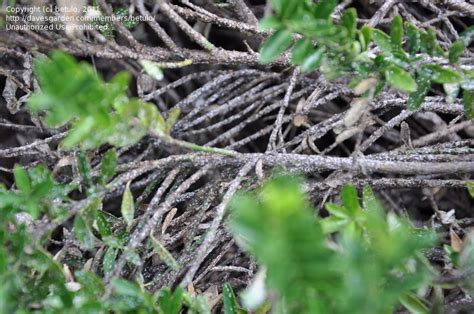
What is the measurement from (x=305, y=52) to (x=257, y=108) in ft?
2.15

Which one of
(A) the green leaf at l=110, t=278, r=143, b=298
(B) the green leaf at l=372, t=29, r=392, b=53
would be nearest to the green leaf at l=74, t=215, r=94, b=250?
(A) the green leaf at l=110, t=278, r=143, b=298

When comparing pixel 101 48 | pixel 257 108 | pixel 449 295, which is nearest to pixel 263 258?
pixel 101 48

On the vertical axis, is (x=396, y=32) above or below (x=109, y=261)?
above

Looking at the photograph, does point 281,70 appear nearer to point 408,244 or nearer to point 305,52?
point 305,52

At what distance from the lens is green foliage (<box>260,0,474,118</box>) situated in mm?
854

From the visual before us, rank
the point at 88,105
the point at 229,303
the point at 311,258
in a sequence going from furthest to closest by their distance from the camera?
the point at 229,303 → the point at 88,105 → the point at 311,258

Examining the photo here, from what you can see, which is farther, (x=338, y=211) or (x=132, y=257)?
(x=132, y=257)

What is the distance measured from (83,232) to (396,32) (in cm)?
65

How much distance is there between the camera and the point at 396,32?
0.96 meters

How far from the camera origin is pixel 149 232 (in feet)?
3.43

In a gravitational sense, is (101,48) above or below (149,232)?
above

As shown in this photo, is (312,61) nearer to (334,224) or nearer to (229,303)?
(334,224)

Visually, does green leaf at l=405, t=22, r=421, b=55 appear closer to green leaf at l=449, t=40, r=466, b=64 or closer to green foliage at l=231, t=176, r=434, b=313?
green leaf at l=449, t=40, r=466, b=64

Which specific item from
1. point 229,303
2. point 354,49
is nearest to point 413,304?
point 229,303
